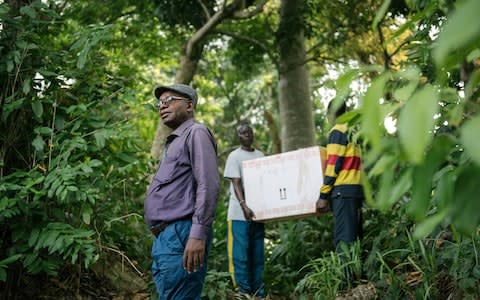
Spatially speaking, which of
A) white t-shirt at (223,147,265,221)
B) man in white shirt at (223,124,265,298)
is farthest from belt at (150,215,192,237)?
white t-shirt at (223,147,265,221)

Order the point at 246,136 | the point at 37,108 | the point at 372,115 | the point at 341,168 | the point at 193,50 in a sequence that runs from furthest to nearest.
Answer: the point at 193,50 → the point at 246,136 → the point at 341,168 → the point at 37,108 → the point at 372,115

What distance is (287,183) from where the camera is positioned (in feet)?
19.1

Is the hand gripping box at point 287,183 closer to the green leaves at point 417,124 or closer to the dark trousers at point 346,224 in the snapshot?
the dark trousers at point 346,224

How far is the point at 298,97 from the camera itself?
344 inches

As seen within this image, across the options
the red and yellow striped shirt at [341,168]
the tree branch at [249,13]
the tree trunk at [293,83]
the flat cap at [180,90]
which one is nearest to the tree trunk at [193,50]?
the tree branch at [249,13]

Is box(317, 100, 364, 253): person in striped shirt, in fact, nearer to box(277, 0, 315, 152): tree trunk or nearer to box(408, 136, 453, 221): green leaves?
box(277, 0, 315, 152): tree trunk

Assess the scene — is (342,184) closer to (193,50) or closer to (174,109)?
(174,109)

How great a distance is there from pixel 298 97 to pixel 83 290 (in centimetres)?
428

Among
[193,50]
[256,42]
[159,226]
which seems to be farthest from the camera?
[256,42]

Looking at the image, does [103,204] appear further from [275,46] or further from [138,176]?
[275,46]

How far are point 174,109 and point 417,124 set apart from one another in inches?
132

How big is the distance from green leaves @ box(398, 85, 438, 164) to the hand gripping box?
4.77 m

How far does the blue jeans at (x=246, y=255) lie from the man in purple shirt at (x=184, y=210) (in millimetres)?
2310

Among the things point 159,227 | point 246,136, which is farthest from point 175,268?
point 246,136
